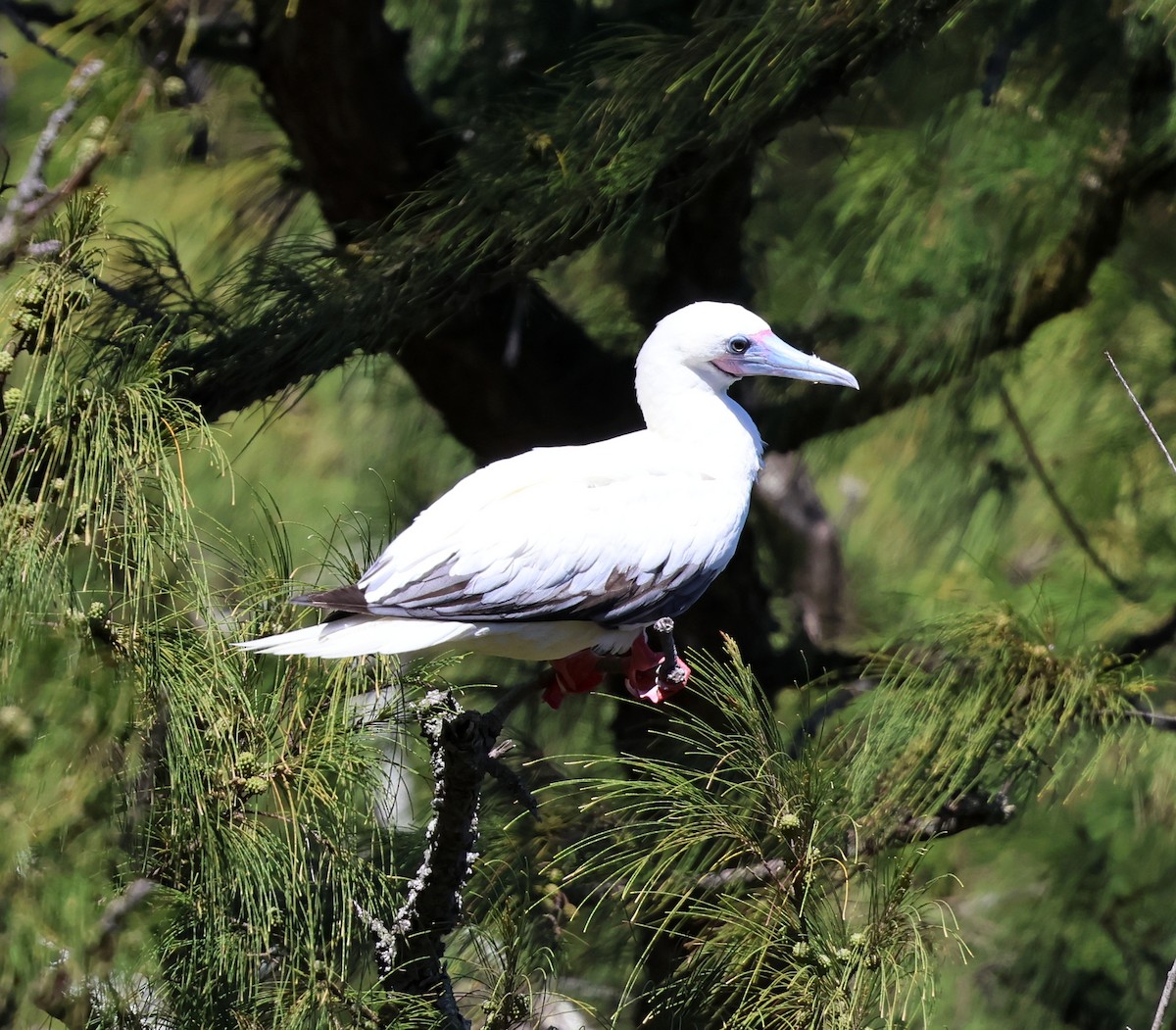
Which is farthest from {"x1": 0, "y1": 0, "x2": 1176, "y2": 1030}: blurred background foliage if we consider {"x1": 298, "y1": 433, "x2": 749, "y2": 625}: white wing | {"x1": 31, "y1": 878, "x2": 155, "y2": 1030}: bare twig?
{"x1": 298, "y1": 433, "x2": 749, "y2": 625}: white wing

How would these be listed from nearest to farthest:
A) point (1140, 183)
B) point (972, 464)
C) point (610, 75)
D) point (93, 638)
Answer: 1. point (93, 638)
2. point (610, 75)
3. point (1140, 183)
4. point (972, 464)

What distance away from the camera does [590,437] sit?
195 centimetres

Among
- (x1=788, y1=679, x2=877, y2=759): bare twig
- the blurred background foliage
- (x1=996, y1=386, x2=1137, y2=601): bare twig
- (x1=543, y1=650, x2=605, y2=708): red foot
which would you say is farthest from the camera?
(x1=996, y1=386, x2=1137, y2=601): bare twig

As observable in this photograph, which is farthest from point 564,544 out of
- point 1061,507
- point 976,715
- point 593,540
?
point 1061,507

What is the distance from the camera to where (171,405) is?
1.09m

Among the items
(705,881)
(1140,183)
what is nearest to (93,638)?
(705,881)

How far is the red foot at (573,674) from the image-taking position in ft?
4.65

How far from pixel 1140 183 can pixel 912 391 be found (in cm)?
42

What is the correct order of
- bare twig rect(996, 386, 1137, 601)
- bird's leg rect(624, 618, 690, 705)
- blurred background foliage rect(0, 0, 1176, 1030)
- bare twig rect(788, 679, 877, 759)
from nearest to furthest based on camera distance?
blurred background foliage rect(0, 0, 1176, 1030), bird's leg rect(624, 618, 690, 705), bare twig rect(788, 679, 877, 759), bare twig rect(996, 386, 1137, 601)

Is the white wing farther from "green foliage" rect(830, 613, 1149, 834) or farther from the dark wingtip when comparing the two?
"green foliage" rect(830, 613, 1149, 834)

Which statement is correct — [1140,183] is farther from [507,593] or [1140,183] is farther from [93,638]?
[93,638]

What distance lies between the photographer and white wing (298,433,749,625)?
1.19 m

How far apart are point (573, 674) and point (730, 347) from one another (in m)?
0.40

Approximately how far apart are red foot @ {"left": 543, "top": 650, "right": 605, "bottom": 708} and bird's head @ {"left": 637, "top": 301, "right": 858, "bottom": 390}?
34 centimetres
